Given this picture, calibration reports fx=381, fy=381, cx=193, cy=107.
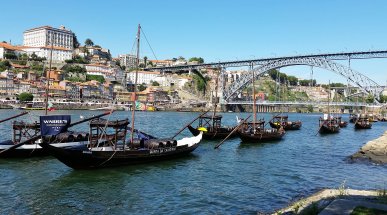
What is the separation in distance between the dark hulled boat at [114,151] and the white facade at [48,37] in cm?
16206

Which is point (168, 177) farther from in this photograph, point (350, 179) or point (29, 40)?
point (29, 40)

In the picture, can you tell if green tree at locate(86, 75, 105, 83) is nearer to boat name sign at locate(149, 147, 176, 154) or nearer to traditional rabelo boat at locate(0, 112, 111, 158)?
traditional rabelo boat at locate(0, 112, 111, 158)

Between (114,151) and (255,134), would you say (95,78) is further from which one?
(114,151)

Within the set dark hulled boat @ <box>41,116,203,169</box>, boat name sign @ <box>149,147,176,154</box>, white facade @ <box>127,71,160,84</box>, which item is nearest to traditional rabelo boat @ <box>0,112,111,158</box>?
dark hulled boat @ <box>41,116,203,169</box>

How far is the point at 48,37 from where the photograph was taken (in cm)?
17638

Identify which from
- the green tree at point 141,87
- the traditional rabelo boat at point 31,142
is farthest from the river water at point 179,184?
the green tree at point 141,87

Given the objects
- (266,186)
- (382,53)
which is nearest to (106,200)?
(266,186)

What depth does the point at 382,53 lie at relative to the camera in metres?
96.9

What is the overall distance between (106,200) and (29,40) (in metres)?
192

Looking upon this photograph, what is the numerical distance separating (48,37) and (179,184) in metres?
174

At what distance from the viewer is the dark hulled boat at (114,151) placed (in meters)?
Result: 21.3

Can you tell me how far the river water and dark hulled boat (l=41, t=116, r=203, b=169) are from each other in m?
0.52

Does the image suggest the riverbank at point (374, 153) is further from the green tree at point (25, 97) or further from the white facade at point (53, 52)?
the white facade at point (53, 52)

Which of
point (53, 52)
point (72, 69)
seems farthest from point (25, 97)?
point (53, 52)
